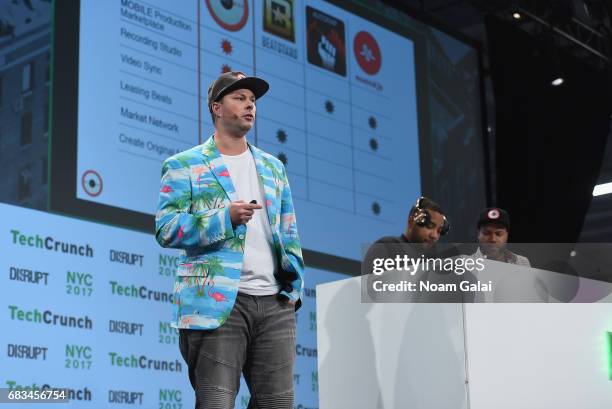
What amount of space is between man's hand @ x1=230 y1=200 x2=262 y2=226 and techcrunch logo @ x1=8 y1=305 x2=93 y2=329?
213 centimetres

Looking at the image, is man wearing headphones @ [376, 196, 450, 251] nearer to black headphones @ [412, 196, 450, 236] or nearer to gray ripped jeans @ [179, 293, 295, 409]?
black headphones @ [412, 196, 450, 236]

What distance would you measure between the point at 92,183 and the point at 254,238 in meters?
2.28

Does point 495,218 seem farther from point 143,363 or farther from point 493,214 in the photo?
point 143,363

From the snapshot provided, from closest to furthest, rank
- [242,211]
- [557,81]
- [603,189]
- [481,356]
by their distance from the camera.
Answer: [242,211] → [481,356] → [557,81] → [603,189]

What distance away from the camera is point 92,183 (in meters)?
4.25

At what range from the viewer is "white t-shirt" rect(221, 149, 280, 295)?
209cm

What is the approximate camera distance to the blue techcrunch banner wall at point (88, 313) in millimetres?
3832

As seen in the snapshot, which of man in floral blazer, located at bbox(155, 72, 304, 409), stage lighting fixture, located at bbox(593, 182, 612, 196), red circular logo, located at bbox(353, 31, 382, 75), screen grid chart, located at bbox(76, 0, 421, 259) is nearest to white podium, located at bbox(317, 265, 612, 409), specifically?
man in floral blazer, located at bbox(155, 72, 304, 409)

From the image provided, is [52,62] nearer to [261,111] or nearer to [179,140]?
[179,140]

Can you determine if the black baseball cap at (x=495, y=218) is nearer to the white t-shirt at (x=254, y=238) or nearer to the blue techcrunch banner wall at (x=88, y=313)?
the blue techcrunch banner wall at (x=88, y=313)

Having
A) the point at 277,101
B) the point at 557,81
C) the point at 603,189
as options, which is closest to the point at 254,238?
the point at 277,101

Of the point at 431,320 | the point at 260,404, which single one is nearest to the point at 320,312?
the point at 431,320

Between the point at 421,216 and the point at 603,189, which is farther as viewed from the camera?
the point at 603,189

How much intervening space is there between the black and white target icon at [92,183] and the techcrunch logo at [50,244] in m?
0.26
